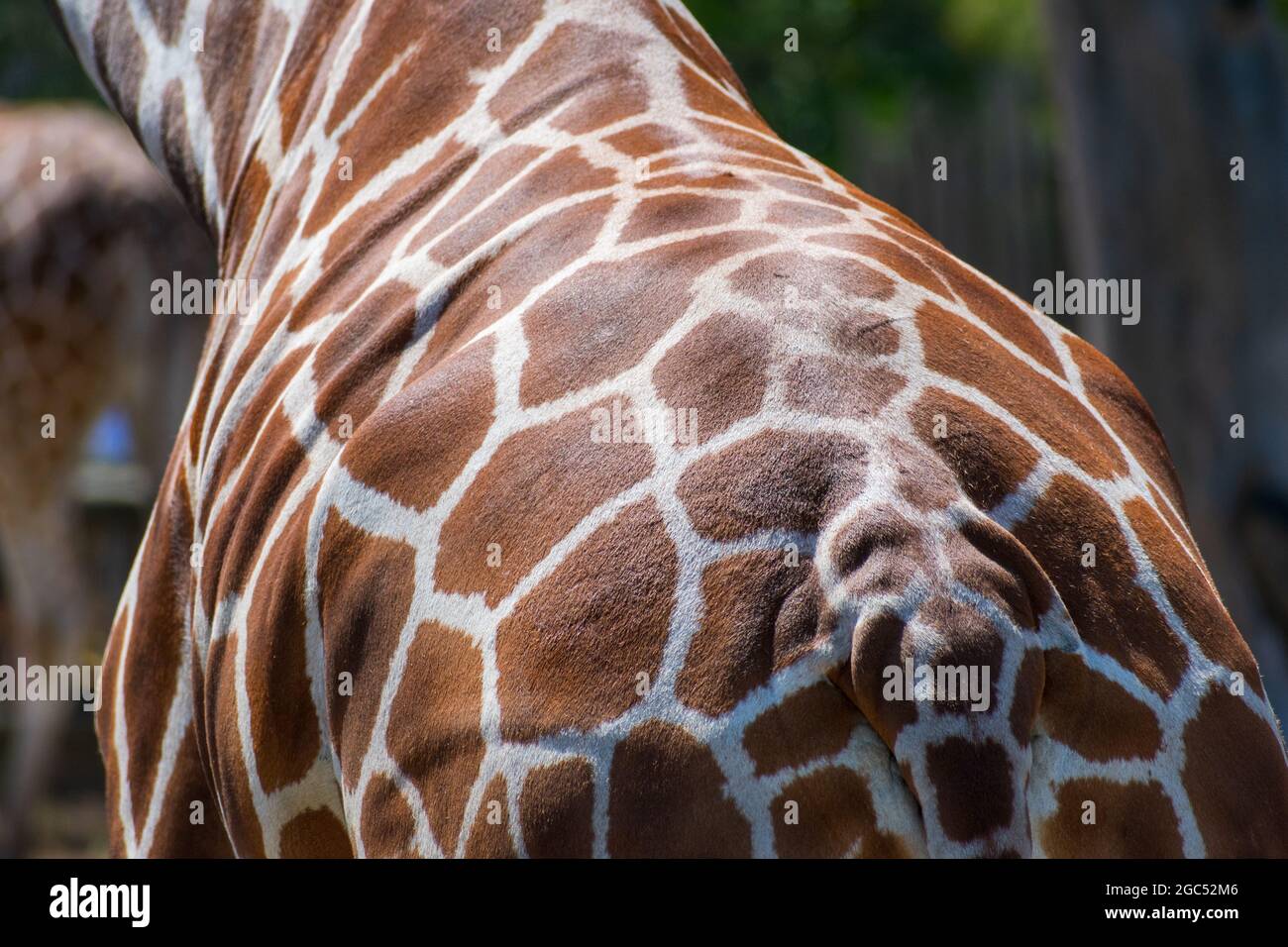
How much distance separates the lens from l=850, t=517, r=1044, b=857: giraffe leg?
1118 mm

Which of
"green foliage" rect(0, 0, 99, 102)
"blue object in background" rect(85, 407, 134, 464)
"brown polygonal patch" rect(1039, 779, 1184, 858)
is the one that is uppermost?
"green foliage" rect(0, 0, 99, 102)

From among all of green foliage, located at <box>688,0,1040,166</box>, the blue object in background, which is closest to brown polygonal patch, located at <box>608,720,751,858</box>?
green foliage, located at <box>688,0,1040,166</box>

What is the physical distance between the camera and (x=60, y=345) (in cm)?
544

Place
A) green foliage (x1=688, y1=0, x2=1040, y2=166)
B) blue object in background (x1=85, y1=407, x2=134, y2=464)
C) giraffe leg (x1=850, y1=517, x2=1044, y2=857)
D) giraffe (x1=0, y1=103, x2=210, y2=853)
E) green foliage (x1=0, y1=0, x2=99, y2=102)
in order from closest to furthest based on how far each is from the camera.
→ giraffe leg (x1=850, y1=517, x2=1044, y2=857) → giraffe (x1=0, y1=103, x2=210, y2=853) → green foliage (x1=688, y1=0, x2=1040, y2=166) → green foliage (x1=0, y1=0, x2=99, y2=102) → blue object in background (x1=85, y1=407, x2=134, y2=464)

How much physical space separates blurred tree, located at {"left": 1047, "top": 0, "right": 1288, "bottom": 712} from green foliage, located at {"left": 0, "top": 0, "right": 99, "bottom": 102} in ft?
24.7

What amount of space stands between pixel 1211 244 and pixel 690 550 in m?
3.51

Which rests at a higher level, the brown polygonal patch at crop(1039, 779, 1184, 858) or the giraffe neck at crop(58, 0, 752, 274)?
the giraffe neck at crop(58, 0, 752, 274)

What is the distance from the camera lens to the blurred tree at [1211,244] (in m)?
4.15

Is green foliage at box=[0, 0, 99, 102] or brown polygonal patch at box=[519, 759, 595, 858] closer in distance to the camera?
brown polygonal patch at box=[519, 759, 595, 858]

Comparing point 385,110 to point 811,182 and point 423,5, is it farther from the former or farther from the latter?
point 811,182

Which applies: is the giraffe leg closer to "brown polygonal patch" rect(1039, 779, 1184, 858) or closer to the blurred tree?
"brown polygonal patch" rect(1039, 779, 1184, 858)
